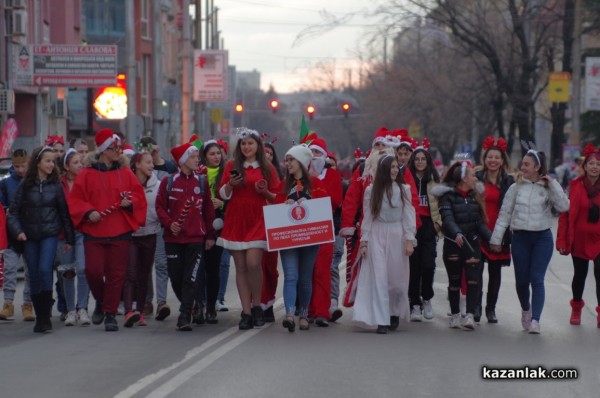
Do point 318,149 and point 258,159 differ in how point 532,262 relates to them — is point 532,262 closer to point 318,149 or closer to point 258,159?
point 318,149

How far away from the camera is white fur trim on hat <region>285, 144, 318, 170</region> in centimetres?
1342

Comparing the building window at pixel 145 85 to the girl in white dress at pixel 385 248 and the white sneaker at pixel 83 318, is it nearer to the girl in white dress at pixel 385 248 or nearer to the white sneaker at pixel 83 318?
the white sneaker at pixel 83 318

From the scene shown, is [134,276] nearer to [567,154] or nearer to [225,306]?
[225,306]

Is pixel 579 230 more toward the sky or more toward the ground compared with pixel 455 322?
more toward the sky

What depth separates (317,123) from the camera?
141000 mm

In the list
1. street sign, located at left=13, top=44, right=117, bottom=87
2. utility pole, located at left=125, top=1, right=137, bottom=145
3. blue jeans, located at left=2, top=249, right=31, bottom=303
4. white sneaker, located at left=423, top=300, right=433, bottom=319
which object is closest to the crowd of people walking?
white sneaker, located at left=423, top=300, right=433, bottom=319

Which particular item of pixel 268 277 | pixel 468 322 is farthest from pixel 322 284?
pixel 468 322

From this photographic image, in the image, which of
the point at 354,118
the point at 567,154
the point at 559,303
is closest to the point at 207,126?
the point at 567,154

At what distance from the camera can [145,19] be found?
56.9m

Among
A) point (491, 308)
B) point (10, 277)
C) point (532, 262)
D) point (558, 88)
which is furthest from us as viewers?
point (558, 88)

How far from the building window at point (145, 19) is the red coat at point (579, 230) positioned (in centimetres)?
4345

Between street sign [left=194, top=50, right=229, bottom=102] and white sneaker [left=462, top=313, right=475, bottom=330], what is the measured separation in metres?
44.5

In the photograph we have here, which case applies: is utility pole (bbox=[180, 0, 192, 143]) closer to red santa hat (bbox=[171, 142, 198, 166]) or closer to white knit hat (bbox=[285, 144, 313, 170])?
red santa hat (bbox=[171, 142, 198, 166])

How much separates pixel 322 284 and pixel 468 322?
155 centimetres
